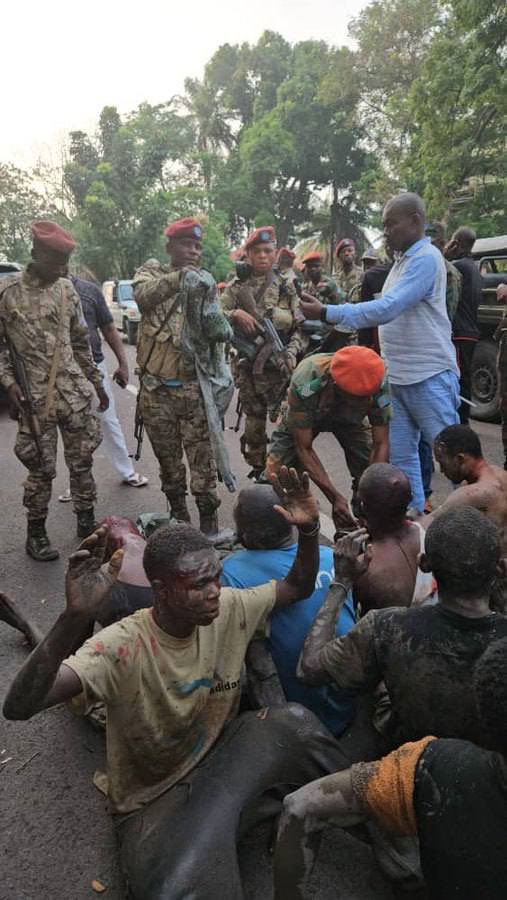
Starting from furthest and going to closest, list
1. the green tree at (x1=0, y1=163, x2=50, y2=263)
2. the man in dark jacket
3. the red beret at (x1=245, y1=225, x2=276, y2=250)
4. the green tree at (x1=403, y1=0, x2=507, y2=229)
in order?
the green tree at (x1=0, y1=163, x2=50, y2=263)
the green tree at (x1=403, y1=0, x2=507, y2=229)
the man in dark jacket
the red beret at (x1=245, y1=225, x2=276, y2=250)

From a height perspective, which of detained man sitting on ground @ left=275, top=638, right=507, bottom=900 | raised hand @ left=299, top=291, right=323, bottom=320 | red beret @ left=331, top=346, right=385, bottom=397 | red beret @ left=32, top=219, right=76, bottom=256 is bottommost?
detained man sitting on ground @ left=275, top=638, right=507, bottom=900

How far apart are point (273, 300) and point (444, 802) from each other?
16.0 ft

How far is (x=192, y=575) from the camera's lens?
71.3 inches

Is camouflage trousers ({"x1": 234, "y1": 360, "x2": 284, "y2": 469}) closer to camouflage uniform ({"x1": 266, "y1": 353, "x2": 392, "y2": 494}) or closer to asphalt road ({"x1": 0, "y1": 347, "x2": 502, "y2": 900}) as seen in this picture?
camouflage uniform ({"x1": 266, "y1": 353, "x2": 392, "y2": 494})

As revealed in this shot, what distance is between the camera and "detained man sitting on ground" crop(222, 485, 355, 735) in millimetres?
2188

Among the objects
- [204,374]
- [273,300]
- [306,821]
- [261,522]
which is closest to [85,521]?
[204,374]

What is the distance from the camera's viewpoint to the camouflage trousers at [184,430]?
4.13 metres

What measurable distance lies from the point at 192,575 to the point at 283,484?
17.4 inches

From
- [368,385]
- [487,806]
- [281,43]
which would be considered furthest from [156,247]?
[487,806]

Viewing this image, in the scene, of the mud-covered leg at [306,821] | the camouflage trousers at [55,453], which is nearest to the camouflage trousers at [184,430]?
the camouflage trousers at [55,453]

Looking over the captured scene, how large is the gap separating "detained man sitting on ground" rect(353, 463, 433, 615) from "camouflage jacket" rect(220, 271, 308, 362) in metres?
3.13

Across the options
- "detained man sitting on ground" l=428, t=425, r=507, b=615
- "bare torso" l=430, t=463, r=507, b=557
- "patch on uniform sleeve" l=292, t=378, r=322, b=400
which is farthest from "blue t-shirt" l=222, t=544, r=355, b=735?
"patch on uniform sleeve" l=292, t=378, r=322, b=400

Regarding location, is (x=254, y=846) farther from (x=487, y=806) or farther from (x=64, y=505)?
(x=64, y=505)

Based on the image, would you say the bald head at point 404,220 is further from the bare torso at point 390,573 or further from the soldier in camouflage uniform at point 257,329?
the soldier in camouflage uniform at point 257,329
